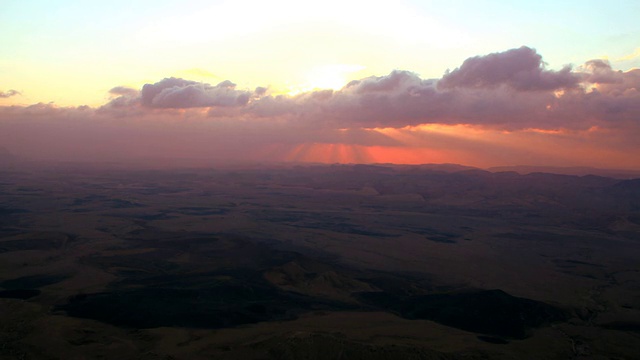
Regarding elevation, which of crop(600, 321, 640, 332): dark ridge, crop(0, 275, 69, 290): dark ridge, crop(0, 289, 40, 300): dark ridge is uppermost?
crop(600, 321, 640, 332): dark ridge

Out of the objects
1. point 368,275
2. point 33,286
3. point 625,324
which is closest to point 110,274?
point 33,286

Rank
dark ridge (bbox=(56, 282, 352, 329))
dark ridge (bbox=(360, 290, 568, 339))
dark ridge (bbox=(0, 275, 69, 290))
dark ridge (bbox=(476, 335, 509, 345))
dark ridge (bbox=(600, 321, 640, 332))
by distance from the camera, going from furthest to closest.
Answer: dark ridge (bbox=(0, 275, 69, 290)) → dark ridge (bbox=(600, 321, 640, 332)) → dark ridge (bbox=(360, 290, 568, 339)) → dark ridge (bbox=(56, 282, 352, 329)) → dark ridge (bbox=(476, 335, 509, 345))

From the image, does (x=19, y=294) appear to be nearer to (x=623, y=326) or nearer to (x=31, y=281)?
(x=31, y=281)

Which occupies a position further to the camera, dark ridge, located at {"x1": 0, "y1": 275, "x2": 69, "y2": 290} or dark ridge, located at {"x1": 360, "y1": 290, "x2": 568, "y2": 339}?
dark ridge, located at {"x1": 0, "y1": 275, "x2": 69, "y2": 290}

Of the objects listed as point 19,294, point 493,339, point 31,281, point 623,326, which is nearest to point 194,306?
point 19,294

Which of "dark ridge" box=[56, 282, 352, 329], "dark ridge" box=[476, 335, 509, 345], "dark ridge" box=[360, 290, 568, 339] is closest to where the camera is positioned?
"dark ridge" box=[476, 335, 509, 345]

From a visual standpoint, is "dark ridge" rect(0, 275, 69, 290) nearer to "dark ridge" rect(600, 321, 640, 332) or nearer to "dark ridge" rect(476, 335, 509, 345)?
"dark ridge" rect(476, 335, 509, 345)

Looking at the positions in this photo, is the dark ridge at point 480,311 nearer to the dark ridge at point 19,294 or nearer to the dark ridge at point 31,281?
the dark ridge at point 19,294

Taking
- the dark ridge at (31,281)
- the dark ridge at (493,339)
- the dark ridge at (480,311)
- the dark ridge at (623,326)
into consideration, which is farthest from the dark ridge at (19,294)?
the dark ridge at (623,326)

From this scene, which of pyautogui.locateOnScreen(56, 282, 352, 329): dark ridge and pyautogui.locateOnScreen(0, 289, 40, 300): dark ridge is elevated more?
pyautogui.locateOnScreen(56, 282, 352, 329): dark ridge

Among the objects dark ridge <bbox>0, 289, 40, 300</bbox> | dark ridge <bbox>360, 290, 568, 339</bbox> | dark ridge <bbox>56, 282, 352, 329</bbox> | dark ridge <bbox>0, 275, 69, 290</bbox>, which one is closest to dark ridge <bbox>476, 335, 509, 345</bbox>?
dark ridge <bbox>360, 290, 568, 339</bbox>

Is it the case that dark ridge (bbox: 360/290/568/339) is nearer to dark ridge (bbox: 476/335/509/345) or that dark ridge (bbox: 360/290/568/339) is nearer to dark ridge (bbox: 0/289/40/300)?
dark ridge (bbox: 476/335/509/345)
